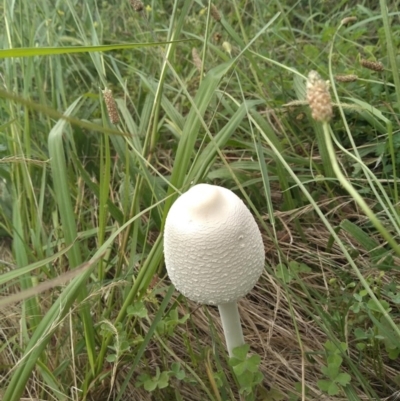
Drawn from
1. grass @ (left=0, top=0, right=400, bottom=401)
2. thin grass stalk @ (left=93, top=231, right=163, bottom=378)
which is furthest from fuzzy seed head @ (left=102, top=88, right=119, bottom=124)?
thin grass stalk @ (left=93, top=231, right=163, bottom=378)

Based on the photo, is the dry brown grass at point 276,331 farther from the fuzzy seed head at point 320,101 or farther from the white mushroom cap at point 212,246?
the fuzzy seed head at point 320,101

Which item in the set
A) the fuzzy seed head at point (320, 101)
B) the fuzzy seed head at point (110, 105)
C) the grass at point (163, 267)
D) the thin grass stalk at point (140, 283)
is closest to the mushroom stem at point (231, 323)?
the grass at point (163, 267)

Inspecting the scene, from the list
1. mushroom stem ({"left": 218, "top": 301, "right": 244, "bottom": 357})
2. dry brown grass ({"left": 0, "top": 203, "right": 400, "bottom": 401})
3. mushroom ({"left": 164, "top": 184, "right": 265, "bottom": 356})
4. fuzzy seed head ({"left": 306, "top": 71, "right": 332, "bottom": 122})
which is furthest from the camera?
dry brown grass ({"left": 0, "top": 203, "right": 400, "bottom": 401})

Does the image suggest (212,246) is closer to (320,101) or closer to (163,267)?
(320,101)

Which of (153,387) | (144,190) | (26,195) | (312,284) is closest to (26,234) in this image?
(26,195)

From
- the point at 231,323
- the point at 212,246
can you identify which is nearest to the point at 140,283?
the point at 231,323

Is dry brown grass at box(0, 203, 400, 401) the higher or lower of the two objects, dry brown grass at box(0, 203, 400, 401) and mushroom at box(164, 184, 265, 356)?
the lower

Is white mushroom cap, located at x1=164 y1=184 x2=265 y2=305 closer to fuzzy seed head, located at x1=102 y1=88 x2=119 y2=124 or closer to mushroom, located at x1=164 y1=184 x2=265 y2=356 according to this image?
mushroom, located at x1=164 y1=184 x2=265 y2=356

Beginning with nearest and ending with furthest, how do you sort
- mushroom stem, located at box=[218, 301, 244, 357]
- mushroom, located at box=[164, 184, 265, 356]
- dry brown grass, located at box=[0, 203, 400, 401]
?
mushroom, located at box=[164, 184, 265, 356], mushroom stem, located at box=[218, 301, 244, 357], dry brown grass, located at box=[0, 203, 400, 401]
